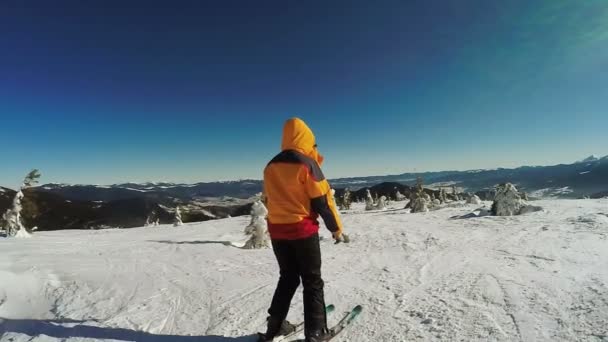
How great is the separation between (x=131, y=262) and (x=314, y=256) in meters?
7.59

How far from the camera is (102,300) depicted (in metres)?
5.94

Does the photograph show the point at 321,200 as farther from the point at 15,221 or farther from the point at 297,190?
the point at 15,221

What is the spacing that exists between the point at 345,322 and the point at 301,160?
7.23ft

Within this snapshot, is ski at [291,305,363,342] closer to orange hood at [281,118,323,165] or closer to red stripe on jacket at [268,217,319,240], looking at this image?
red stripe on jacket at [268,217,319,240]

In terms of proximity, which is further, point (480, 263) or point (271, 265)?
point (271, 265)

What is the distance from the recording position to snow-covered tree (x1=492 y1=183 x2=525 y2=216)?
17641 mm

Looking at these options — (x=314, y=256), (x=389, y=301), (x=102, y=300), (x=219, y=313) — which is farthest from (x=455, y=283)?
(x=102, y=300)

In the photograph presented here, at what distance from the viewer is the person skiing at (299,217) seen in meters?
3.54

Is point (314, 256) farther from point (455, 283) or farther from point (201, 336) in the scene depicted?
point (455, 283)

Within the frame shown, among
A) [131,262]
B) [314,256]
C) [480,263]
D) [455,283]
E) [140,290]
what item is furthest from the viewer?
[131,262]

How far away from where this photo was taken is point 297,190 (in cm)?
357

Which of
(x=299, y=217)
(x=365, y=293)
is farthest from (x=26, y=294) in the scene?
(x=365, y=293)

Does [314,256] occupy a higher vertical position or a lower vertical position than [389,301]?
higher

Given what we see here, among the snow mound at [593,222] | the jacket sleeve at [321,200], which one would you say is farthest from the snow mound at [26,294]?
the snow mound at [593,222]
